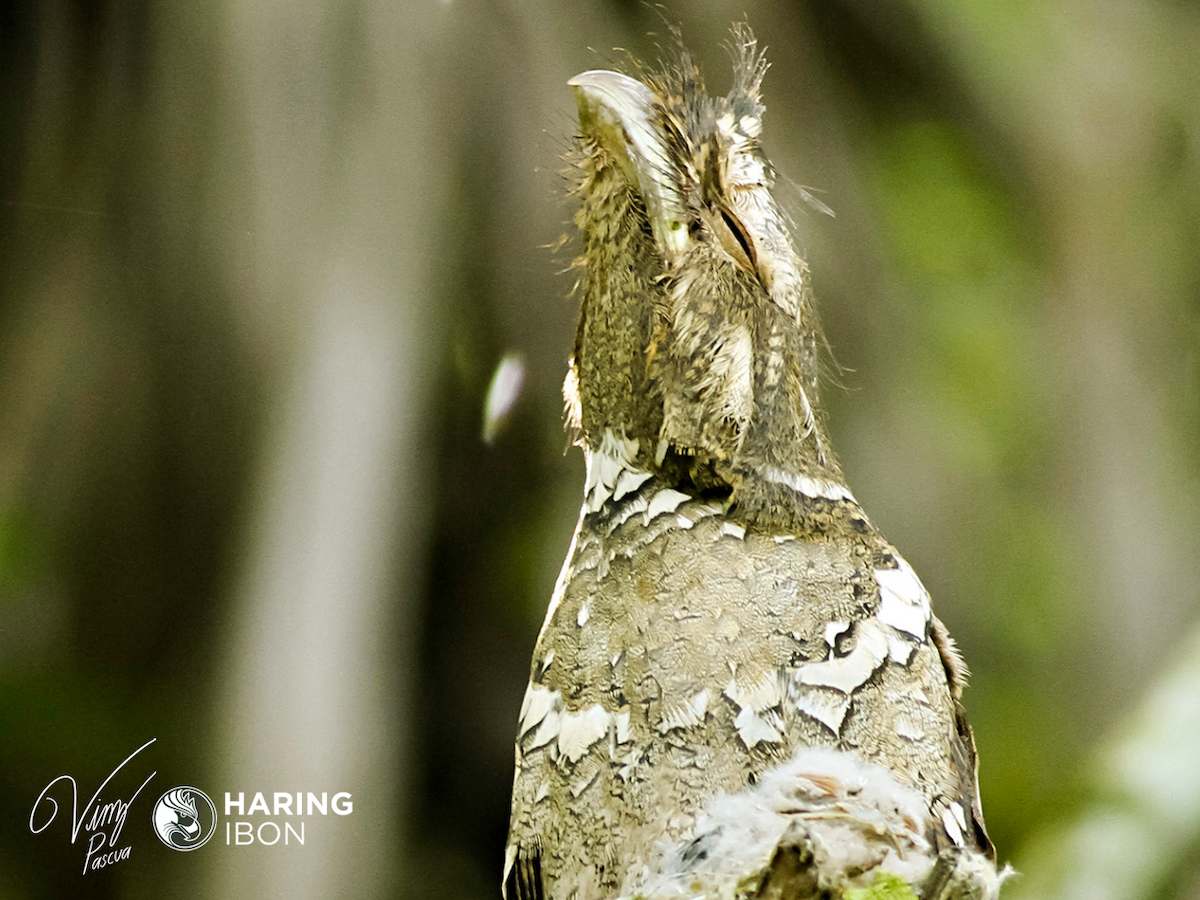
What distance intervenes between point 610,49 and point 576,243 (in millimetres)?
363

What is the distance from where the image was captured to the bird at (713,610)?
0.77m

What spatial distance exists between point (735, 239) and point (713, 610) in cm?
38

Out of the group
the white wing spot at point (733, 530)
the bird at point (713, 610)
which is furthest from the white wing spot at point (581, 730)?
the white wing spot at point (733, 530)

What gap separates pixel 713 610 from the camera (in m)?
0.84

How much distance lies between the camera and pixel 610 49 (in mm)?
1286

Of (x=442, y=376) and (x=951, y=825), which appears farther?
(x=442, y=376)

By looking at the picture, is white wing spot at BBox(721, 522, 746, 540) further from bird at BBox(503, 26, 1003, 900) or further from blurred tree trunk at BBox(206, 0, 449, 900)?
blurred tree trunk at BBox(206, 0, 449, 900)

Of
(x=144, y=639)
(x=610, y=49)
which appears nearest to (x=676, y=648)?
(x=144, y=639)

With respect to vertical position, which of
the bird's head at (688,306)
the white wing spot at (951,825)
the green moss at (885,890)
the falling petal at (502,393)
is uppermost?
the bird's head at (688,306)

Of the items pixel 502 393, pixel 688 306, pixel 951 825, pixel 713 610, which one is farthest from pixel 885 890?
pixel 502 393
